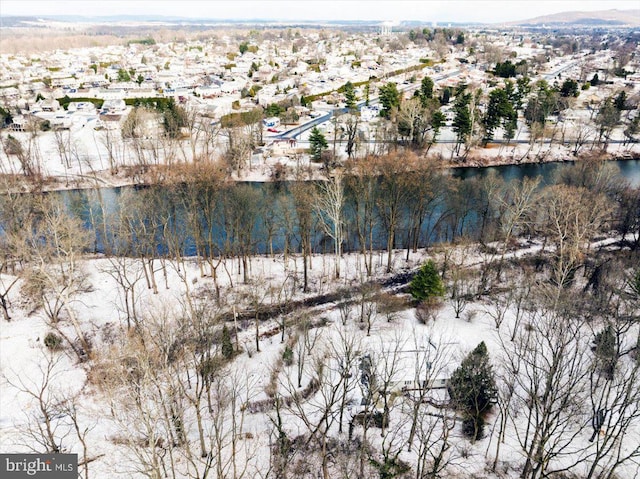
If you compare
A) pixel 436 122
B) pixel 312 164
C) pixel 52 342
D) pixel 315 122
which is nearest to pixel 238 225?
pixel 52 342

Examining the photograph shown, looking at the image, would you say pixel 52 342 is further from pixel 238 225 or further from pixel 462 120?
pixel 462 120

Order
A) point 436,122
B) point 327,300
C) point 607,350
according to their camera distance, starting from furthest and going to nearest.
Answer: point 436,122 < point 327,300 < point 607,350

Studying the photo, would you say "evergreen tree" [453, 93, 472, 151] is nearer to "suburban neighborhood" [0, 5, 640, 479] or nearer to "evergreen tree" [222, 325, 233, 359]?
"suburban neighborhood" [0, 5, 640, 479]

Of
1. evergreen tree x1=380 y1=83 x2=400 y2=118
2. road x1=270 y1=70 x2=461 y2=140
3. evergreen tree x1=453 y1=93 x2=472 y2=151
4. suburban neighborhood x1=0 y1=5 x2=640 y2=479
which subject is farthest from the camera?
evergreen tree x1=380 y1=83 x2=400 y2=118

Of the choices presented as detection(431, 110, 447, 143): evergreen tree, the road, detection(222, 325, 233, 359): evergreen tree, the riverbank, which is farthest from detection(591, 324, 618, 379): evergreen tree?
the road

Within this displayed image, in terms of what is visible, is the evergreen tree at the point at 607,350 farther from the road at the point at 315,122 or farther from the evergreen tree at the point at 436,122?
the road at the point at 315,122

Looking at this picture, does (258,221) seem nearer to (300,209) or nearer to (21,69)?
(300,209)

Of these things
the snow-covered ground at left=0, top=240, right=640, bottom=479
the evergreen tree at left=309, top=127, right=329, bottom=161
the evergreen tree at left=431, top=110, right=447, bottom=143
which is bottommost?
the snow-covered ground at left=0, top=240, right=640, bottom=479
